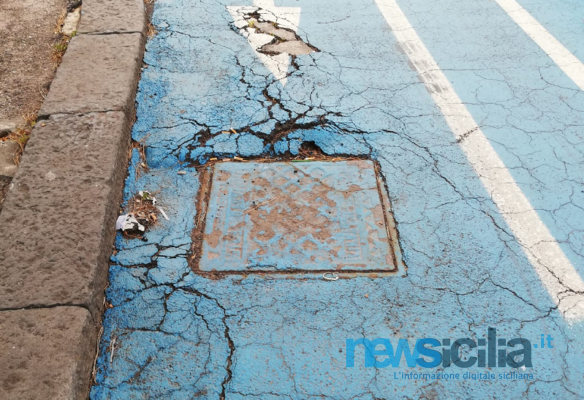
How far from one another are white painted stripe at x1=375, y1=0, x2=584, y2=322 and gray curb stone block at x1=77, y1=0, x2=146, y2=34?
1.98 meters

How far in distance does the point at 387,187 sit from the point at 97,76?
1.92m

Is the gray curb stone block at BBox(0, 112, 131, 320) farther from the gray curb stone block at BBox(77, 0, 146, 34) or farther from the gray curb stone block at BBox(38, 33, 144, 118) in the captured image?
the gray curb stone block at BBox(77, 0, 146, 34)

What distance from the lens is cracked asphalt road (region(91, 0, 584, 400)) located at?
201 cm

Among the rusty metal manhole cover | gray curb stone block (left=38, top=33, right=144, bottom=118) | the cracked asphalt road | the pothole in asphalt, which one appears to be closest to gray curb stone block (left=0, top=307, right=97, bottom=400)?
the cracked asphalt road

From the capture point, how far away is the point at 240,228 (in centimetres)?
250

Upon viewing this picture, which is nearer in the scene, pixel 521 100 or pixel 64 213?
pixel 64 213

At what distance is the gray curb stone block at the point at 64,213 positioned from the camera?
2.10m

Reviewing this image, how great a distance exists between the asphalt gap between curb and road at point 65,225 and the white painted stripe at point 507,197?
192cm

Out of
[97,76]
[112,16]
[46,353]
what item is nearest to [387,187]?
[46,353]

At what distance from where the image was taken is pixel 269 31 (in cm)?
388

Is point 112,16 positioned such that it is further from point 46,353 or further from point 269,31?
point 46,353

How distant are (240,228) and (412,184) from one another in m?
0.95

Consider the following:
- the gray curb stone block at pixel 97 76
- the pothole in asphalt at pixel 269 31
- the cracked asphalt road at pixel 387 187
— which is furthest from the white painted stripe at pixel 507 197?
the gray curb stone block at pixel 97 76

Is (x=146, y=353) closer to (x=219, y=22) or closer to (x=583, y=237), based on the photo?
(x=583, y=237)
